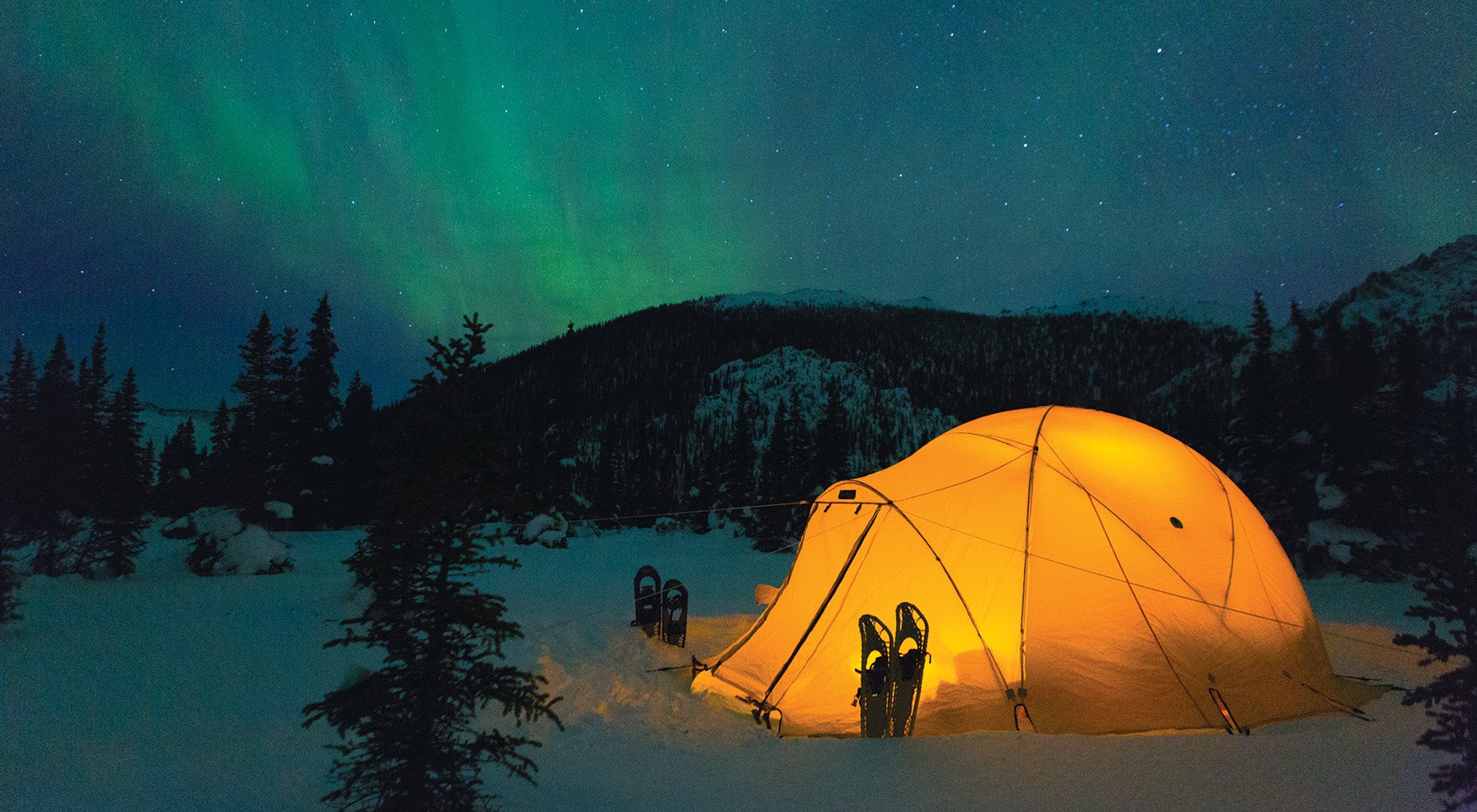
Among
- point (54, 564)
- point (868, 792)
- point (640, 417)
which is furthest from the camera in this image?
point (640, 417)

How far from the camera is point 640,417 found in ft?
339

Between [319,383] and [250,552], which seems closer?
[250,552]

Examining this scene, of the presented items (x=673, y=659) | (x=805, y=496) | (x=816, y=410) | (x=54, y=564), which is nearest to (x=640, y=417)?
(x=816, y=410)

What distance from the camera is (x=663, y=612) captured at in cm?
1098

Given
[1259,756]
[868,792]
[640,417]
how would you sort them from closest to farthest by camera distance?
[868,792]
[1259,756]
[640,417]

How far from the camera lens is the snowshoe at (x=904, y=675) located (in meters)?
6.49

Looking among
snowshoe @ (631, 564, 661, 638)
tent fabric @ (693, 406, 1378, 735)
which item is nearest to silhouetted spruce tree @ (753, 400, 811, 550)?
snowshoe @ (631, 564, 661, 638)

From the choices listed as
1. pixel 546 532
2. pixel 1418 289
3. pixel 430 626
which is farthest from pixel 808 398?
pixel 430 626

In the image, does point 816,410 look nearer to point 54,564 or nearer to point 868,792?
point 54,564

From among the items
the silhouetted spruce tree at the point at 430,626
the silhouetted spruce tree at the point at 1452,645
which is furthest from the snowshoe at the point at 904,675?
the silhouetted spruce tree at the point at 430,626

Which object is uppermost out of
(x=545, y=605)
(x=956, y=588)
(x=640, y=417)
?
(x=640, y=417)

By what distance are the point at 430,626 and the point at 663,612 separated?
7.04m

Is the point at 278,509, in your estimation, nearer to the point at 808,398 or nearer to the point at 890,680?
the point at 890,680

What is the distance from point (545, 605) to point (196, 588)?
8537 millimetres
